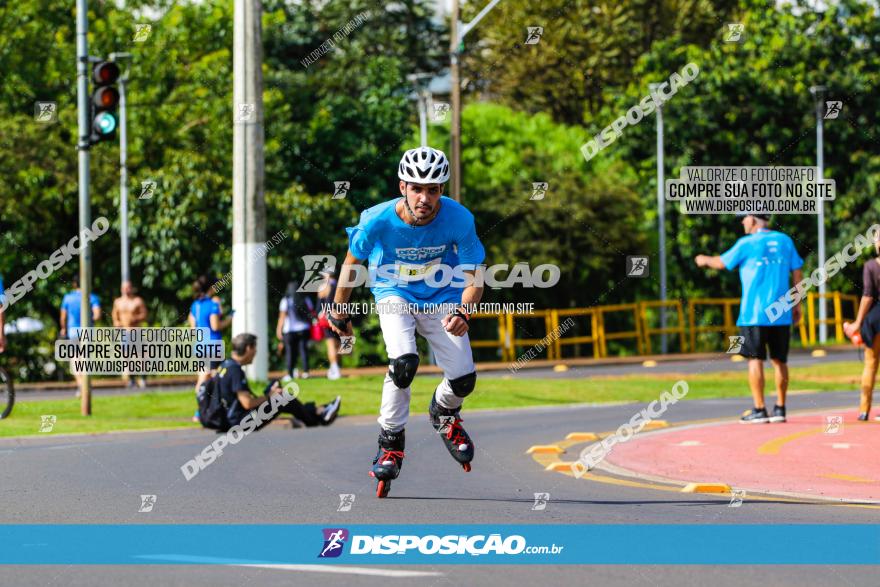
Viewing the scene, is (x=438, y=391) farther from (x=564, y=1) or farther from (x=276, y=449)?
(x=564, y=1)

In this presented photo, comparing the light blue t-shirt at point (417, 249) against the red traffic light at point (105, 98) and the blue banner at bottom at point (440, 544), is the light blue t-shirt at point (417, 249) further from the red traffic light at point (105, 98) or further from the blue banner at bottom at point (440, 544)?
the red traffic light at point (105, 98)

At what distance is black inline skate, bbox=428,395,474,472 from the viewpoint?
359 inches

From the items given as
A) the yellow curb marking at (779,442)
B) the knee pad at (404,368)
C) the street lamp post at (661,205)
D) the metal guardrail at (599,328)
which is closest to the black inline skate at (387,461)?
the knee pad at (404,368)

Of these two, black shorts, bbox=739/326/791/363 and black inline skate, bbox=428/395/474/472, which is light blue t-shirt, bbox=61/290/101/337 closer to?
black shorts, bbox=739/326/791/363

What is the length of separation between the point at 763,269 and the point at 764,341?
2.23ft

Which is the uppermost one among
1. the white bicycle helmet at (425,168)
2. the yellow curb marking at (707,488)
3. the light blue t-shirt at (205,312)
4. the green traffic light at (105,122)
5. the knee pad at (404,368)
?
the green traffic light at (105,122)

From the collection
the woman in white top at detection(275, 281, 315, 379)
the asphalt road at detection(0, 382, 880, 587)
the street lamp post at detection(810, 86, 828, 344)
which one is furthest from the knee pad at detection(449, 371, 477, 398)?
the street lamp post at detection(810, 86, 828, 344)

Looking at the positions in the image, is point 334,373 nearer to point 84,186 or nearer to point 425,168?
point 84,186

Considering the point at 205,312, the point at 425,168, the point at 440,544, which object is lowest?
the point at 440,544

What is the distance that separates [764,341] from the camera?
1372 centimetres

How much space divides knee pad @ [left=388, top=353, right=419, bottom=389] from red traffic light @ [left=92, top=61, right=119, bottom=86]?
7.69 meters

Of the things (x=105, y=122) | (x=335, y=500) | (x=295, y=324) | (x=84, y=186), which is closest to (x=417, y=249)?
(x=335, y=500)

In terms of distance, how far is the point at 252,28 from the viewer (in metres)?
20.1

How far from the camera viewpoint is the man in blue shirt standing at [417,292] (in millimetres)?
8836
